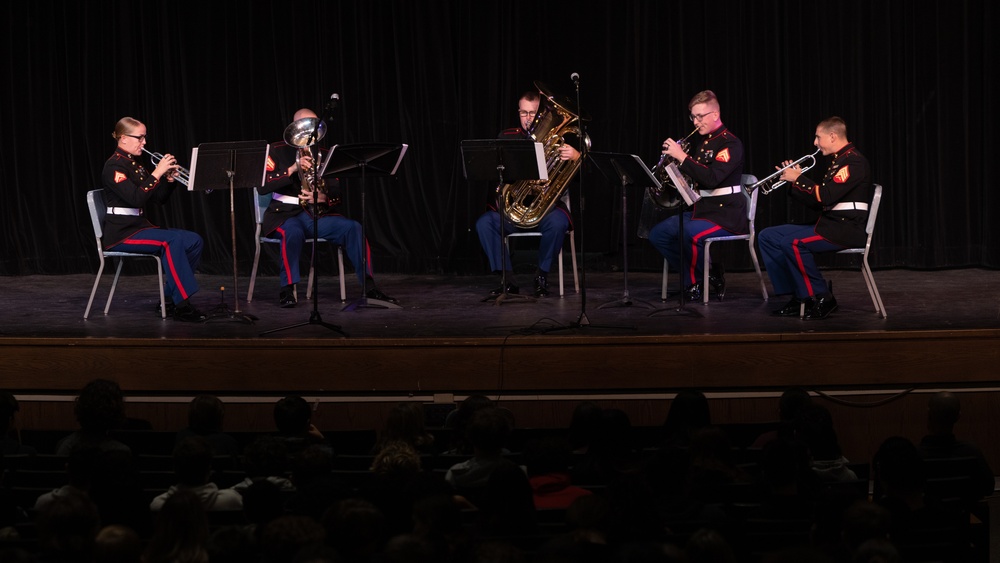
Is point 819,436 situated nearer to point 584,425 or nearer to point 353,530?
point 584,425

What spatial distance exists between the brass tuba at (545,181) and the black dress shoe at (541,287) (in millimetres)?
391

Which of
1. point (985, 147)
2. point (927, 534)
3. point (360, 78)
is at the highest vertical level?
point (360, 78)

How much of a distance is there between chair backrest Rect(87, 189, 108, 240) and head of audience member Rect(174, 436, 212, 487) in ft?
13.3

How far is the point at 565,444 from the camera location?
4.14 metres

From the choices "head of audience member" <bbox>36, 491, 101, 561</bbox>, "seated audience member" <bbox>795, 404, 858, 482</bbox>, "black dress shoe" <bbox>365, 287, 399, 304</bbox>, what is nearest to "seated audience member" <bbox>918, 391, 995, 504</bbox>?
"seated audience member" <bbox>795, 404, 858, 482</bbox>

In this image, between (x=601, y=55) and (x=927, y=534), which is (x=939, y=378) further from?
(x=601, y=55)

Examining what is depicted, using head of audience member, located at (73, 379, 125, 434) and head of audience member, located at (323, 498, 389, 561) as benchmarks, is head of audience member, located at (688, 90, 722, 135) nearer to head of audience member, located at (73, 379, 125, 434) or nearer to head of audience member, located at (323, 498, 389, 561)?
head of audience member, located at (73, 379, 125, 434)

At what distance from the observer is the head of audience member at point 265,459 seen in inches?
167

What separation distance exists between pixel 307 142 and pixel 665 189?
2.44 metres

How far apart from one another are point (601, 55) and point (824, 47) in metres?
1.80

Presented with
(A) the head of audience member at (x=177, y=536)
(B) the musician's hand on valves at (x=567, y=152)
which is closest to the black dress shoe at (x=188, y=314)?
(B) the musician's hand on valves at (x=567, y=152)

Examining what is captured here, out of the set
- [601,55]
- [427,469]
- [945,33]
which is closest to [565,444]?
[427,469]

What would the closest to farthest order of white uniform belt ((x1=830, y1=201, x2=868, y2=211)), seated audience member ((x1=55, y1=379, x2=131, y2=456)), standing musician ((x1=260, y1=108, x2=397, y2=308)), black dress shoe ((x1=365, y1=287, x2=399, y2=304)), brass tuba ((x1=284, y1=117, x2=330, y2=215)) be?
seated audience member ((x1=55, y1=379, x2=131, y2=456)) → white uniform belt ((x1=830, y1=201, x2=868, y2=211)) → brass tuba ((x1=284, y1=117, x2=330, y2=215)) → black dress shoe ((x1=365, y1=287, x2=399, y2=304)) → standing musician ((x1=260, y1=108, x2=397, y2=308))

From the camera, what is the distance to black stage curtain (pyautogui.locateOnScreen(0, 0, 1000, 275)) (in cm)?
942
